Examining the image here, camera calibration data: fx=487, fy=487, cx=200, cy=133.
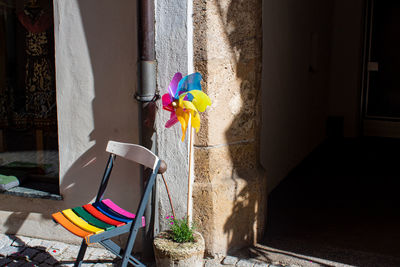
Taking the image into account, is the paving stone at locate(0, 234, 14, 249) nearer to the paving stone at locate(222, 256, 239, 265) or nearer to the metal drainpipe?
the metal drainpipe

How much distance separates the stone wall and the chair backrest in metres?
0.52

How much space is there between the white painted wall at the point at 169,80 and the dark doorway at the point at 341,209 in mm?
960

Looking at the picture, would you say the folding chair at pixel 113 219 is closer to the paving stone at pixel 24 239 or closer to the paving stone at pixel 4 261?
the paving stone at pixel 4 261

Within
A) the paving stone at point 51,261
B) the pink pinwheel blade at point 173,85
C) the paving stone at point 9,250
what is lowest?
the paving stone at point 51,261

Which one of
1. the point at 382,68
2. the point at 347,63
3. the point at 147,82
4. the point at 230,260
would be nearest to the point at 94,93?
the point at 147,82

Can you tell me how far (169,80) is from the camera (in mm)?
3557

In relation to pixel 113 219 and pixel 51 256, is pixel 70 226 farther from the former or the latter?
pixel 51 256

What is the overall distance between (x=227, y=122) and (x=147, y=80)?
27.0 inches

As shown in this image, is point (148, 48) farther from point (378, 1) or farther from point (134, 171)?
point (378, 1)

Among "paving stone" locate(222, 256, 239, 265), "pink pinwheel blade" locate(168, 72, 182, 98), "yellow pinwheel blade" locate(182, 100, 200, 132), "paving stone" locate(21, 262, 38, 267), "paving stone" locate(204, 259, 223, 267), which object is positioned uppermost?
"pink pinwheel blade" locate(168, 72, 182, 98)

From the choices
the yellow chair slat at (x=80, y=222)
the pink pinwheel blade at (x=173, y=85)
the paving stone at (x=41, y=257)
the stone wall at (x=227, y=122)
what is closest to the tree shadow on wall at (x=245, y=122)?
the stone wall at (x=227, y=122)

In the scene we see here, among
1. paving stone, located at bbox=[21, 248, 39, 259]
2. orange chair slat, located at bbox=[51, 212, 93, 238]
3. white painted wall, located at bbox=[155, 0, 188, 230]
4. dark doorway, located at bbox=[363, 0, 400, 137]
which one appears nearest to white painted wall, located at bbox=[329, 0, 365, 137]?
dark doorway, located at bbox=[363, 0, 400, 137]

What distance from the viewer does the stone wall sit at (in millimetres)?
3518

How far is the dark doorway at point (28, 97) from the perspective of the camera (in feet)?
13.9
